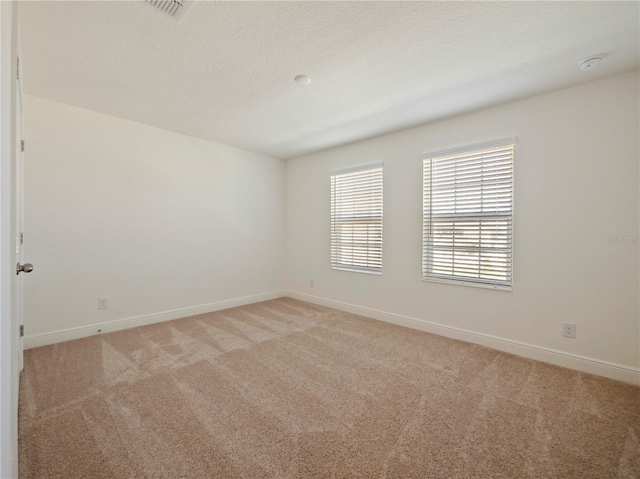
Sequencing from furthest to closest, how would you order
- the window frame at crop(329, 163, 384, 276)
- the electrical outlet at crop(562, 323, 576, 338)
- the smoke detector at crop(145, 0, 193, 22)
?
the window frame at crop(329, 163, 384, 276) → the electrical outlet at crop(562, 323, 576, 338) → the smoke detector at crop(145, 0, 193, 22)

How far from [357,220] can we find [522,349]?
2391 millimetres

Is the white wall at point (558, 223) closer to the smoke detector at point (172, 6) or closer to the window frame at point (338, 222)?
the window frame at point (338, 222)

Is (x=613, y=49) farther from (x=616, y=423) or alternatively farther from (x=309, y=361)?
(x=309, y=361)

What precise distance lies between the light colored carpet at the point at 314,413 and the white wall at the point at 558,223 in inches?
15.5

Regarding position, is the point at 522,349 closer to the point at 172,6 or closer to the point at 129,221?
the point at 172,6

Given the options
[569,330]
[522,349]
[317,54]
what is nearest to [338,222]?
[317,54]

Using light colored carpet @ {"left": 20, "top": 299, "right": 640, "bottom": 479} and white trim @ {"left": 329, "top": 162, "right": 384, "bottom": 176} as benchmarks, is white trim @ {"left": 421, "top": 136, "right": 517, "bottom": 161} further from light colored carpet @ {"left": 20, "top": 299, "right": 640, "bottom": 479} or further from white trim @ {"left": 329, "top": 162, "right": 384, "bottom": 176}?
light colored carpet @ {"left": 20, "top": 299, "right": 640, "bottom": 479}

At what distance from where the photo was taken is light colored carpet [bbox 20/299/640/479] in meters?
1.43

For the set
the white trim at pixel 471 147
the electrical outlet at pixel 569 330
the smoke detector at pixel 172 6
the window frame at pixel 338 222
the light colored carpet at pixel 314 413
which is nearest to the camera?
Answer: the light colored carpet at pixel 314 413

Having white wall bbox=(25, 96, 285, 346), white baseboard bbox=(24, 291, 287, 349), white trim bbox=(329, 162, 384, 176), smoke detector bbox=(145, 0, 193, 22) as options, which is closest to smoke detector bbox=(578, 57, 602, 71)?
white trim bbox=(329, 162, 384, 176)

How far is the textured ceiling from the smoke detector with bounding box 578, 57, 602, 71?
6 cm

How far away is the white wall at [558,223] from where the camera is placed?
7.32ft

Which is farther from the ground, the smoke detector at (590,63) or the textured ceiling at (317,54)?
the textured ceiling at (317,54)

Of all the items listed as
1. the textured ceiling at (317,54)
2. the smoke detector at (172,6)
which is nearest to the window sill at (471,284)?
the textured ceiling at (317,54)
